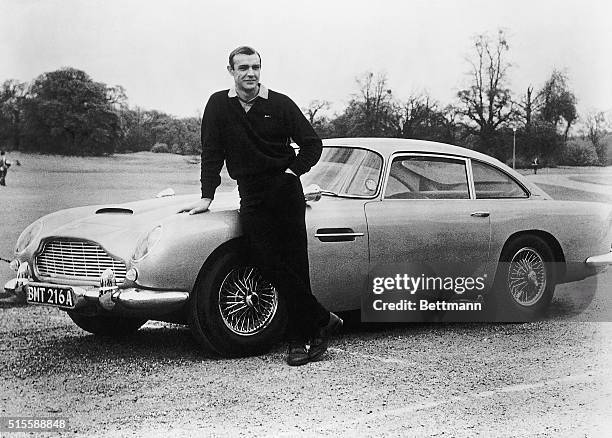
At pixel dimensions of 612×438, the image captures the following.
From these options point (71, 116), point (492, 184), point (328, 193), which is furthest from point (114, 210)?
point (492, 184)

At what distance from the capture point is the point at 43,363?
404cm

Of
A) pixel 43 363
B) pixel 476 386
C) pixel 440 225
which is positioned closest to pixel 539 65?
pixel 440 225

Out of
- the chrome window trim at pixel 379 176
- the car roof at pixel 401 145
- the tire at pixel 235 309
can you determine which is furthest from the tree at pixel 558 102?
the tire at pixel 235 309

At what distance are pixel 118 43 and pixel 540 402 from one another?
281cm

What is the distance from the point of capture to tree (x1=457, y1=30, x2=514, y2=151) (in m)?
A: 5.05

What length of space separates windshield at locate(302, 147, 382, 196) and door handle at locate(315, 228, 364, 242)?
0.27 meters

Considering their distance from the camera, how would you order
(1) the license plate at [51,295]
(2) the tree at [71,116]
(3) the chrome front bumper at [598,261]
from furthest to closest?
1. (3) the chrome front bumper at [598,261]
2. (2) the tree at [71,116]
3. (1) the license plate at [51,295]

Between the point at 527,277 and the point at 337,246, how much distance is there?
1.42 m

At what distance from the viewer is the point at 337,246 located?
4434mm

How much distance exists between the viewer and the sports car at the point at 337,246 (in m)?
4.00

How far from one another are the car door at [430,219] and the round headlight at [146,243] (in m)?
1.19

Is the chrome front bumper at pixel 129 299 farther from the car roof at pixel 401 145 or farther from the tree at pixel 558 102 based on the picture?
the tree at pixel 558 102

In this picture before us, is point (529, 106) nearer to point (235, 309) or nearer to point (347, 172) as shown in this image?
point (347, 172)

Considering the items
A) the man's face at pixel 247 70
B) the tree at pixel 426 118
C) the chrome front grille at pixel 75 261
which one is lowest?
the chrome front grille at pixel 75 261
